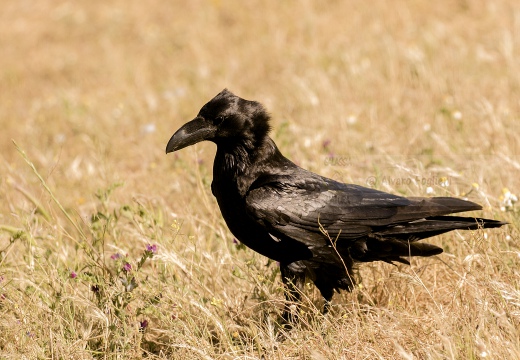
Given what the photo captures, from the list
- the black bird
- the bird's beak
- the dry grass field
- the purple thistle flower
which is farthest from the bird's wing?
the purple thistle flower

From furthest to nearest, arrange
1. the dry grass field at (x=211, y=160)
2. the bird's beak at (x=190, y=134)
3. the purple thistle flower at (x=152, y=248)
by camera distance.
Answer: the bird's beak at (x=190, y=134) < the purple thistle flower at (x=152, y=248) < the dry grass field at (x=211, y=160)

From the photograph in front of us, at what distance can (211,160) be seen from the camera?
6793 millimetres

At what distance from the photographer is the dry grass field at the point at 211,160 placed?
387 centimetres

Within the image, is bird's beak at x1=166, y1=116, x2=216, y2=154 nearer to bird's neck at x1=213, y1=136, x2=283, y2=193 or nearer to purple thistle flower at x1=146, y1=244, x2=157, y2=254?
bird's neck at x1=213, y1=136, x2=283, y2=193

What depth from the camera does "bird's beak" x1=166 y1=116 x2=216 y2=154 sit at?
4.41 metres

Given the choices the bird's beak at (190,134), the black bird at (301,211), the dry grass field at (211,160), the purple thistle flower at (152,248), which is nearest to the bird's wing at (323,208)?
the black bird at (301,211)

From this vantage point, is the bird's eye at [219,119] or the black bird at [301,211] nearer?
the black bird at [301,211]

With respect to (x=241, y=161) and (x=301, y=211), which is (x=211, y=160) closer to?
(x=241, y=161)

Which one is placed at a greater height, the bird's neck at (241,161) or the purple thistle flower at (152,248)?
the bird's neck at (241,161)

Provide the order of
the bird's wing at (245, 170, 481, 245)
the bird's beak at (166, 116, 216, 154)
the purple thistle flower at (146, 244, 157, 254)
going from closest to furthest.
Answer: the purple thistle flower at (146, 244, 157, 254), the bird's wing at (245, 170, 481, 245), the bird's beak at (166, 116, 216, 154)

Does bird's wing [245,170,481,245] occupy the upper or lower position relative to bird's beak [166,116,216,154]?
lower

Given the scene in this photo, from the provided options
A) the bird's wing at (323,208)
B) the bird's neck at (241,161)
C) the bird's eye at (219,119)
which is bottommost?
the bird's wing at (323,208)

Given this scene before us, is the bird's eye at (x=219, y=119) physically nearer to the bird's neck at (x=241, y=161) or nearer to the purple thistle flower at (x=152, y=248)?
the bird's neck at (x=241, y=161)

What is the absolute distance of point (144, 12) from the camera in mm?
12477
